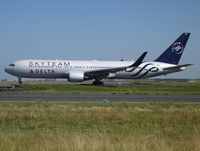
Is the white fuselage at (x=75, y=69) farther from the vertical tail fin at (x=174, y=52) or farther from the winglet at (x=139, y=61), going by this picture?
the winglet at (x=139, y=61)

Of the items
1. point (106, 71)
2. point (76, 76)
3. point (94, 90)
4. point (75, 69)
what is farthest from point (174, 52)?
point (94, 90)

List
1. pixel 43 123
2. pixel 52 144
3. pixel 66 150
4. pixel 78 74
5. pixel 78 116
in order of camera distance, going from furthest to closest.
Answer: pixel 78 74 < pixel 78 116 < pixel 43 123 < pixel 52 144 < pixel 66 150

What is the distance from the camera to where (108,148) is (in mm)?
8922

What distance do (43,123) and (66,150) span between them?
663 cm

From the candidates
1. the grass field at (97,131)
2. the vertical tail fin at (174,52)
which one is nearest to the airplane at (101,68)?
the vertical tail fin at (174,52)

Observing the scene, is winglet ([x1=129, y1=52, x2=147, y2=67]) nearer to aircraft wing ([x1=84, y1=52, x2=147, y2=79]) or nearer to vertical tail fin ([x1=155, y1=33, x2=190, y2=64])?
aircraft wing ([x1=84, y1=52, x2=147, y2=79])

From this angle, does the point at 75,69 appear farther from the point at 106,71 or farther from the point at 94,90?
the point at 94,90

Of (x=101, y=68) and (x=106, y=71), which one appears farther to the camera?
(x=101, y=68)

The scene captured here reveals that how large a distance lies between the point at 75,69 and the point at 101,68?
14.4 feet

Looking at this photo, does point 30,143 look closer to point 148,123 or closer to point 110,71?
point 148,123

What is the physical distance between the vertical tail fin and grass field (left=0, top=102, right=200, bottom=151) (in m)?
49.7

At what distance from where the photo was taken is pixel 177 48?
2655 inches

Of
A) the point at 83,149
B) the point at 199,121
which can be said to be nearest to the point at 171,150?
the point at 83,149

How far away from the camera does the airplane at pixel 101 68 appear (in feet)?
198
